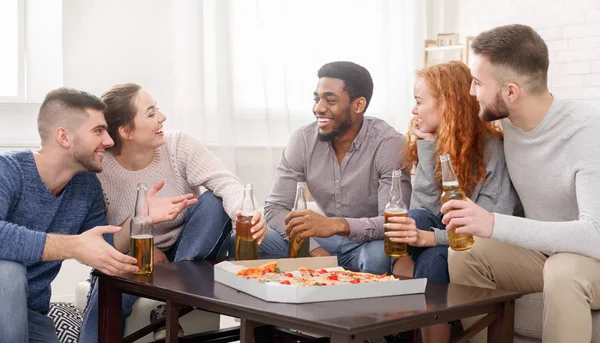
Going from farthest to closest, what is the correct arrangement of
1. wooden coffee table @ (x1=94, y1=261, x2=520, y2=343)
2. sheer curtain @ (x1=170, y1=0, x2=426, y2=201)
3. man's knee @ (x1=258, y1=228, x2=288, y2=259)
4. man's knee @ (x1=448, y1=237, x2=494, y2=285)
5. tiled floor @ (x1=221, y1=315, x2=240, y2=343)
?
sheer curtain @ (x1=170, y1=0, x2=426, y2=201) < tiled floor @ (x1=221, y1=315, x2=240, y2=343) < man's knee @ (x1=258, y1=228, x2=288, y2=259) < man's knee @ (x1=448, y1=237, x2=494, y2=285) < wooden coffee table @ (x1=94, y1=261, x2=520, y2=343)

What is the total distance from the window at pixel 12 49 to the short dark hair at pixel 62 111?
4.34 feet

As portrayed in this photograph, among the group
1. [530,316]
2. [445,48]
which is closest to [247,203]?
→ [530,316]

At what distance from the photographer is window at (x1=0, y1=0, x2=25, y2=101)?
3713mm

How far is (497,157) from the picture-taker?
99.4 inches

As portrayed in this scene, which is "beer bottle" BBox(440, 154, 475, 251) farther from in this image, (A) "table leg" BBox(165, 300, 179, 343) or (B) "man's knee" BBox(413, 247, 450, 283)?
(A) "table leg" BBox(165, 300, 179, 343)

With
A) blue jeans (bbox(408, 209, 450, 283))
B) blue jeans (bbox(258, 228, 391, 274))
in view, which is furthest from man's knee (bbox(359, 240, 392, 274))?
blue jeans (bbox(408, 209, 450, 283))

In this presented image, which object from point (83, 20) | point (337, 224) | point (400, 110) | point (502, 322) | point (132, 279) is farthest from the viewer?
point (400, 110)

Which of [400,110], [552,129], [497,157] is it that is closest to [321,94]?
[497,157]

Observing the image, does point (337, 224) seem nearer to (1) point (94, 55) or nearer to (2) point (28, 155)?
(2) point (28, 155)

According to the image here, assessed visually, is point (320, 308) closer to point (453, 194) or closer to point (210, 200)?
point (453, 194)

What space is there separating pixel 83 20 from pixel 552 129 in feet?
7.93

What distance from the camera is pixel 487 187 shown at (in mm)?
2516

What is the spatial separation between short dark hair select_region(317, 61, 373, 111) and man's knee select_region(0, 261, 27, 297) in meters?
1.47

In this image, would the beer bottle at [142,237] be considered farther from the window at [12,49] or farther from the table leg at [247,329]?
the window at [12,49]
